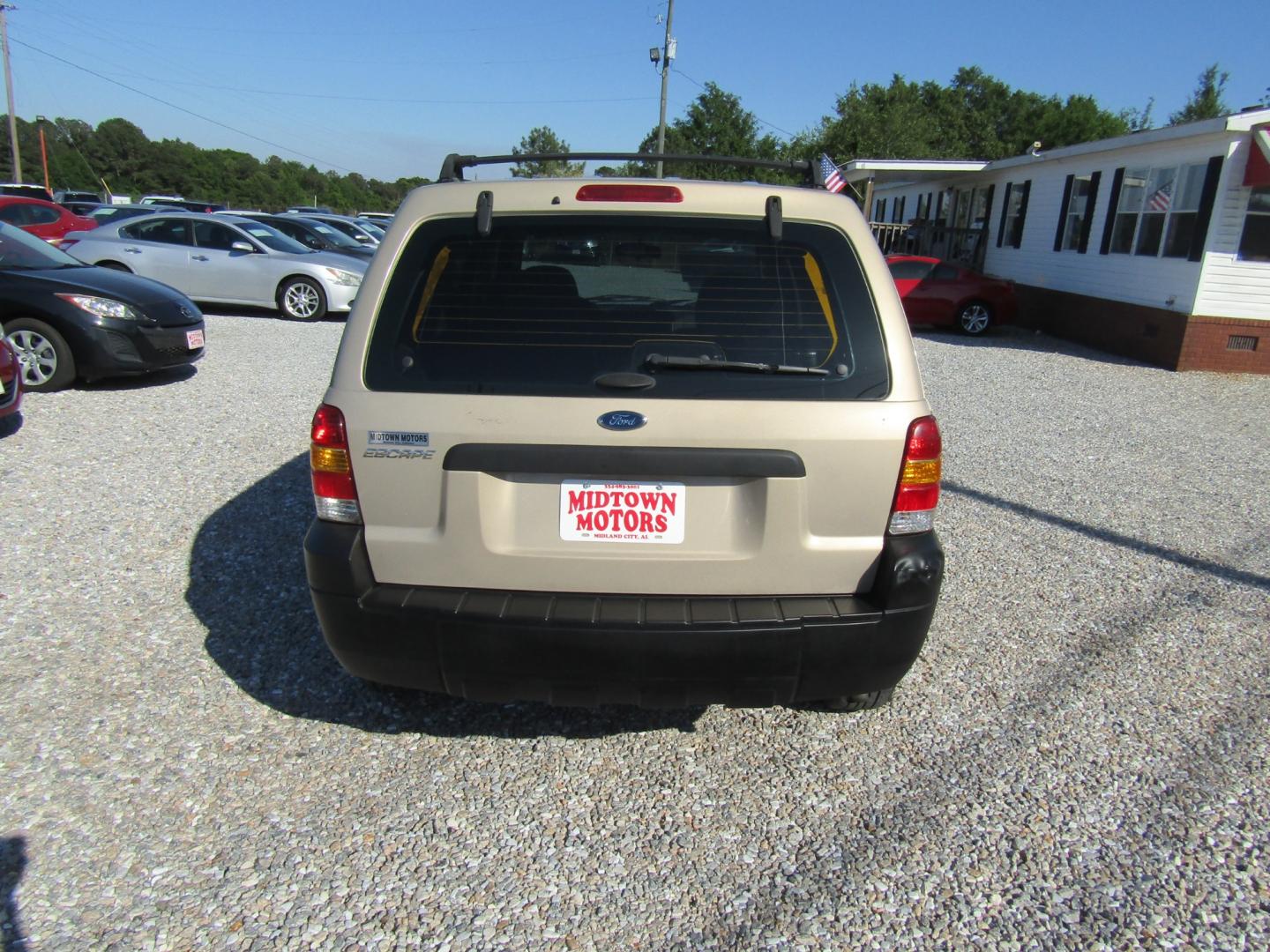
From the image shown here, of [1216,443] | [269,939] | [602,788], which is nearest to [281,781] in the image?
[269,939]

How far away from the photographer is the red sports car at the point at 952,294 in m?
16.7

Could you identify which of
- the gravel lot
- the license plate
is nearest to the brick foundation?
the gravel lot

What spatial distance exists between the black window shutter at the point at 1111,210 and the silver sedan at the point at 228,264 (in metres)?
12.6

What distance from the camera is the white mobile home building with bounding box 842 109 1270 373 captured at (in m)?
12.7

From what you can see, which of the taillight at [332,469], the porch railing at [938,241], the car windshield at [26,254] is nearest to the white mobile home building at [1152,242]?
Result: the porch railing at [938,241]

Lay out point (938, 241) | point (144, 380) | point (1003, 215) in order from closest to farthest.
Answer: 1. point (144, 380)
2. point (1003, 215)
3. point (938, 241)

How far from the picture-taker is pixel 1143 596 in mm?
4684

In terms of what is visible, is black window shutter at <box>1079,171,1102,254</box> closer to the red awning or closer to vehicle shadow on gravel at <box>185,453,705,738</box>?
the red awning

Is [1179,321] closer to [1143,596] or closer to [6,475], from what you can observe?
[1143,596]

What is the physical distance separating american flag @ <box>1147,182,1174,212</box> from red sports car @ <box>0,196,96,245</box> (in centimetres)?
1895

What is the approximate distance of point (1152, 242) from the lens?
14.4 metres

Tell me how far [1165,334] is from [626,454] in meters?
13.7

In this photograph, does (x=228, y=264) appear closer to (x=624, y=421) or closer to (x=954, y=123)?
(x=624, y=421)

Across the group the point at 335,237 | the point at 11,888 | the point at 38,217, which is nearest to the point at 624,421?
the point at 11,888
